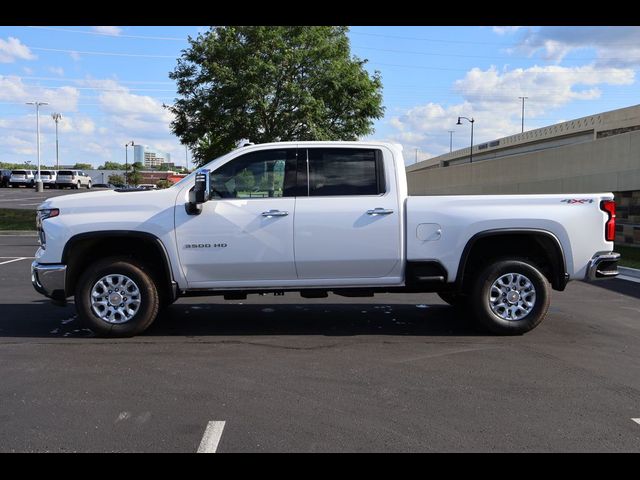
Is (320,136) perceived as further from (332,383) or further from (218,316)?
(332,383)

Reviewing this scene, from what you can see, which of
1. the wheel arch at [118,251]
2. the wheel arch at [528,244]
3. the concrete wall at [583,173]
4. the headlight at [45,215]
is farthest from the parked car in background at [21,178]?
the wheel arch at [528,244]

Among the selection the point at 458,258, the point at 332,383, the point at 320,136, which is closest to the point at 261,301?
the point at 458,258

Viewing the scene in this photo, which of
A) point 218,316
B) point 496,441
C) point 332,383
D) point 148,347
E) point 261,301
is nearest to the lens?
point 496,441

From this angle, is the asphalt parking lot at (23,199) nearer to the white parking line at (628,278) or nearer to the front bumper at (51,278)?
the front bumper at (51,278)

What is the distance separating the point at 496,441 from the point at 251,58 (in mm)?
18968

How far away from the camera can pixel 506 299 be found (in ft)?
22.5

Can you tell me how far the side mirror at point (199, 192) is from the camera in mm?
6449

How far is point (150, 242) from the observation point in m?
6.60

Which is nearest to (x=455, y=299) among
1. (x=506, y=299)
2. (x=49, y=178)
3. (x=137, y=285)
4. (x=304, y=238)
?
(x=506, y=299)

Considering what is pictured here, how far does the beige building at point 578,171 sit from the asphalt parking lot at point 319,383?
33.8 feet

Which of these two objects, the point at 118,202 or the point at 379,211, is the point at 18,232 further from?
the point at 379,211

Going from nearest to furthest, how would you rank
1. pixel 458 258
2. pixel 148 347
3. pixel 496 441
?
pixel 496 441, pixel 148 347, pixel 458 258

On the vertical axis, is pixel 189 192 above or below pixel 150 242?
above
